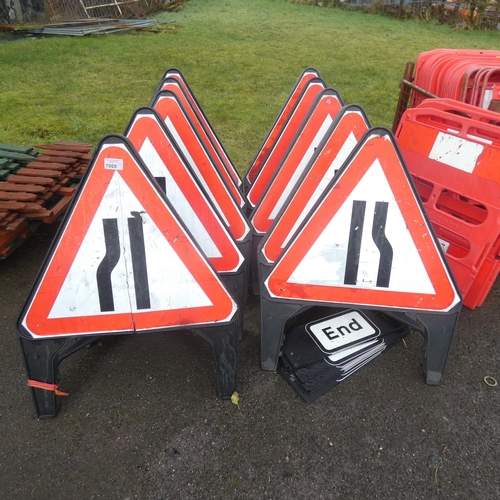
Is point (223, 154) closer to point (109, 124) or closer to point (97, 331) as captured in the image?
point (97, 331)

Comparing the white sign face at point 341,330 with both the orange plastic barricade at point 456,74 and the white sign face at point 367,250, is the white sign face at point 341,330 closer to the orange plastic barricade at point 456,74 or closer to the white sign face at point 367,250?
the white sign face at point 367,250

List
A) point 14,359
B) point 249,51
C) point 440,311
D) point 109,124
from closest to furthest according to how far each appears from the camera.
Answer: point 440,311
point 14,359
point 109,124
point 249,51

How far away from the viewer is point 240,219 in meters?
2.89

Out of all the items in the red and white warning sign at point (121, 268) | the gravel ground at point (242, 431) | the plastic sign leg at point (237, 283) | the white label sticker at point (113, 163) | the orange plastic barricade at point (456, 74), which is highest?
the orange plastic barricade at point (456, 74)

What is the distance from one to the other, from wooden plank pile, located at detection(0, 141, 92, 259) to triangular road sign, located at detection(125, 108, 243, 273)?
1.60m

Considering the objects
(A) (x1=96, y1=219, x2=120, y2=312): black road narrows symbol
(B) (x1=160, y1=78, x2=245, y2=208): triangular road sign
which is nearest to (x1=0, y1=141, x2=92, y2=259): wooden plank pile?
(B) (x1=160, y1=78, x2=245, y2=208): triangular road sign

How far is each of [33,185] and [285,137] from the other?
2.28 meters

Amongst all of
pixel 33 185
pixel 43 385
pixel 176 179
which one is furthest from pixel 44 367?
pixel 33 185

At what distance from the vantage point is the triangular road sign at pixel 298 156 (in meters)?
2.92

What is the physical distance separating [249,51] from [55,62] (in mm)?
5333

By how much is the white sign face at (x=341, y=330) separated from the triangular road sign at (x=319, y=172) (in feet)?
2.27

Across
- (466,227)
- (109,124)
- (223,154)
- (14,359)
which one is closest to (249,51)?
(109,124)

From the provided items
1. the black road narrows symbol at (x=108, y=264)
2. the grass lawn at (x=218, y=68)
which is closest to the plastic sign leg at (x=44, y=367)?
the black road narrows symbol at (x=108, y=264)

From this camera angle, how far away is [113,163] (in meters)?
1.93
